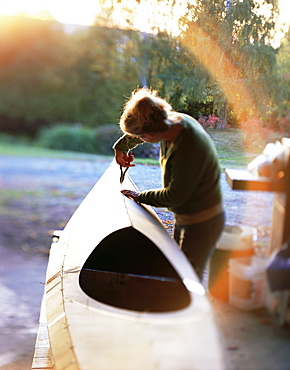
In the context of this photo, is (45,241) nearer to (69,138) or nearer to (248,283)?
(69,138)

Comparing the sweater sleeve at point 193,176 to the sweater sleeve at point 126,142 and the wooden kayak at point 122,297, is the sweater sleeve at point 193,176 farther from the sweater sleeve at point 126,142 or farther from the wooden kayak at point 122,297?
the sweater sleeve at point 126,142

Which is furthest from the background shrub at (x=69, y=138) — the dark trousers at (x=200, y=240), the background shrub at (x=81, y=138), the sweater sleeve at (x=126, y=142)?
the dark trousers at (x=200, y=240)

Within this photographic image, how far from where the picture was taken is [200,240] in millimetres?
1461

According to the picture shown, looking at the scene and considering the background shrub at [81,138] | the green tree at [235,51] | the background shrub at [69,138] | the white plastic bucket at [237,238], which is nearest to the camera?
the white plastic bucket at [237,238]

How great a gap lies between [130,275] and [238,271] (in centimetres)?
103

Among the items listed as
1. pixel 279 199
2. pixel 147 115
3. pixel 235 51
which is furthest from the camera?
pixel 235 51

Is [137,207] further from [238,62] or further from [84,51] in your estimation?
[84,51]

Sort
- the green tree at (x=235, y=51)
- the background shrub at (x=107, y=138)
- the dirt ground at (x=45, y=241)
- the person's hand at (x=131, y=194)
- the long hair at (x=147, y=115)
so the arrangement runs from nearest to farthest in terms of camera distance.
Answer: the dirt ground at (x=45, y=241) → the long hair at (x=147, y=115) → the green tree at (x=235, y=51) → the person's hand at (x=131, y=194) → the background shrub at (x=107, y=138)

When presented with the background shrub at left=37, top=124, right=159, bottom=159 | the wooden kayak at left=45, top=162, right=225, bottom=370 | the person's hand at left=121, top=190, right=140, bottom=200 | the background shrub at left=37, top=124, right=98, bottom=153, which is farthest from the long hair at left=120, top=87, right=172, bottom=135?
the background shrub at left=37, top=124, right=98, bottom=153

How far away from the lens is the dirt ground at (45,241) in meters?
1.18

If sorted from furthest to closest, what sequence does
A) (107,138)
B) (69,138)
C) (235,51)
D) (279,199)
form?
(69,138), (107,138), (235,51), (279,199)

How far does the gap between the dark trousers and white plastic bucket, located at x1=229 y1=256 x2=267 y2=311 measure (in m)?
0.11

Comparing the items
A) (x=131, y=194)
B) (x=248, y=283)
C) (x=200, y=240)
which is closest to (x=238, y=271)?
Answer: (x=248, y=283)

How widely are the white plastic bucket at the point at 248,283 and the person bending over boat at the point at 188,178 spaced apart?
5.2 inches
